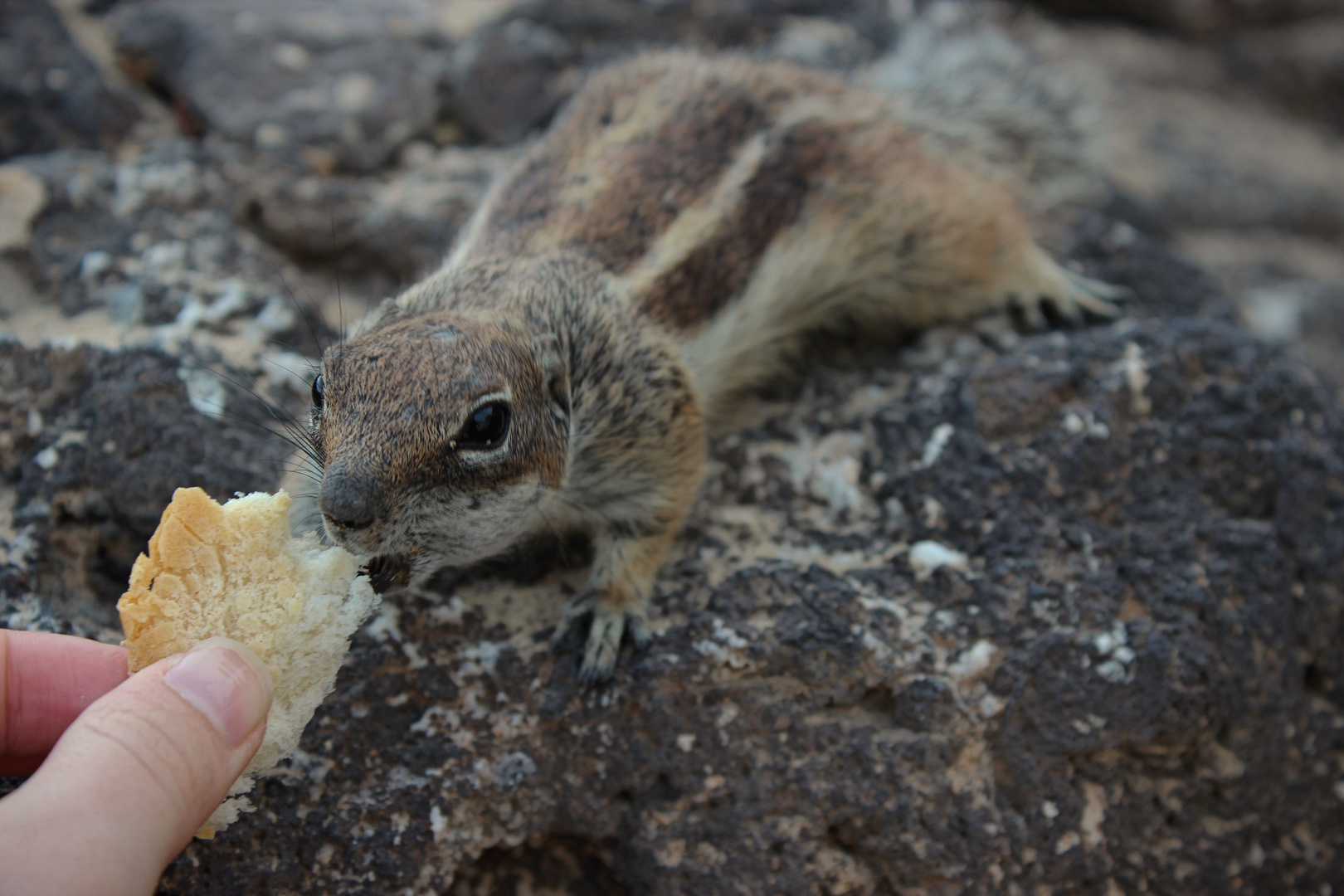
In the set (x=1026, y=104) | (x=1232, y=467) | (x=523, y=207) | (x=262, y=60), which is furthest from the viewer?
(x=1026, y=104)

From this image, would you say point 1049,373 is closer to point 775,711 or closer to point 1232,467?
point 1232,467

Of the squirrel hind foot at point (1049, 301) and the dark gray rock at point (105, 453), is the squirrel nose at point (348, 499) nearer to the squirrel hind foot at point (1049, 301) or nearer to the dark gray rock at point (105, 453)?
the dark gray rock at point (105, 453)

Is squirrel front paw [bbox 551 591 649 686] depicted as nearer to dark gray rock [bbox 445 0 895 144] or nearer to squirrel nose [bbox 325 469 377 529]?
squirrel nose [bbox 325 469 377 529]

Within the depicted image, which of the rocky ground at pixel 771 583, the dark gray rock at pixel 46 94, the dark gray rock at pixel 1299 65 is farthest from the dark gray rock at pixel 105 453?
the dark gray rock at pixel 1299 65

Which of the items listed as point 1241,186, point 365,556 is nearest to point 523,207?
point 365,556

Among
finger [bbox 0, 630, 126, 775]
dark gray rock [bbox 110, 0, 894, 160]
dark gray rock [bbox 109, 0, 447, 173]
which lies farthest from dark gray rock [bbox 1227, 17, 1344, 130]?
finger [bbox 0, 630, 126, 775]

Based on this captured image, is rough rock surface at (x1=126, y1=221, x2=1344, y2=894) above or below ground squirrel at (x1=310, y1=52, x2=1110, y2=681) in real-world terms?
below

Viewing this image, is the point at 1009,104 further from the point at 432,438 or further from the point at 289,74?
the point at 432,438

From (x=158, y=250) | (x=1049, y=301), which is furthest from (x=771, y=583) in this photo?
(x=158, y=250)
